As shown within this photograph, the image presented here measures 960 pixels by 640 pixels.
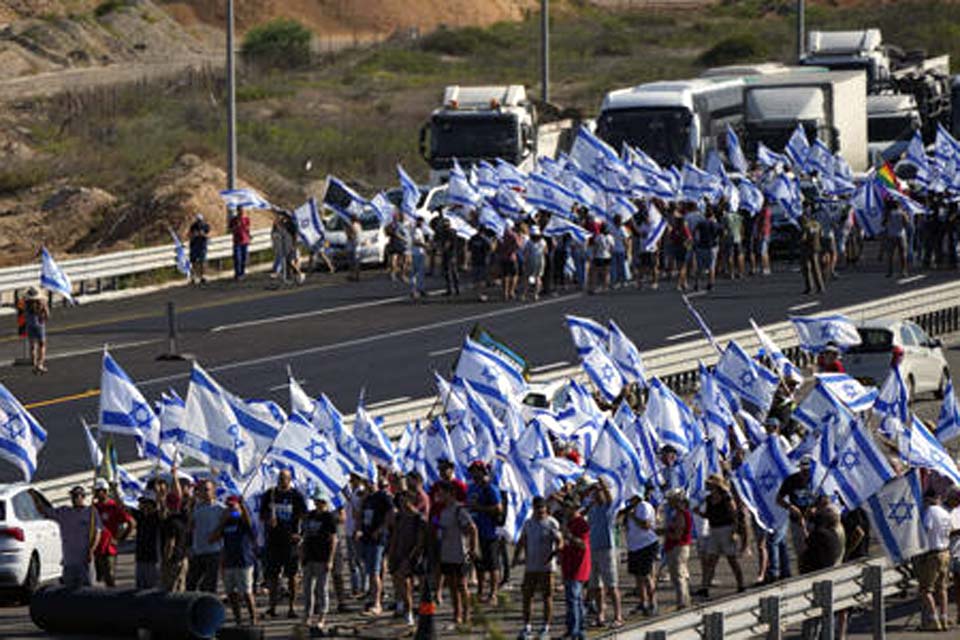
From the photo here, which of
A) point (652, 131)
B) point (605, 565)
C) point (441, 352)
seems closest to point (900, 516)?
point (605, 565)

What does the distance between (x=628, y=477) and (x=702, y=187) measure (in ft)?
75.9

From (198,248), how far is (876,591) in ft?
98.8

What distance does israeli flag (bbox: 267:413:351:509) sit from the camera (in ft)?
76.1

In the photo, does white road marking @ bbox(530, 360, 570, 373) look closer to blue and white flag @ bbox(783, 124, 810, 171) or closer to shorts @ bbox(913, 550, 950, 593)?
blue and white flag @ bbox(783, 124, 810, 171)

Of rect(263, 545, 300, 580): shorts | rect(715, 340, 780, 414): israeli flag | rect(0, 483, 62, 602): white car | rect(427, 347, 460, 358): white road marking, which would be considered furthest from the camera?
rect(427, 347, 460, 358): white road marking

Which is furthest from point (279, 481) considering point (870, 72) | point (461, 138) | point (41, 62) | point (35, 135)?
point (41, 62)

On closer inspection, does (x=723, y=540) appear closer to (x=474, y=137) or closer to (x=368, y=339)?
(x=368, y=339)

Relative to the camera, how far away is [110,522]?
23984 mm

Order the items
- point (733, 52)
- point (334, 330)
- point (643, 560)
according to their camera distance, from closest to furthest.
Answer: point (643, 560) → point (334, 330) → point (733, 52)

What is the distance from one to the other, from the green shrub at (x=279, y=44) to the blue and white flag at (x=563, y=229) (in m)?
59.2

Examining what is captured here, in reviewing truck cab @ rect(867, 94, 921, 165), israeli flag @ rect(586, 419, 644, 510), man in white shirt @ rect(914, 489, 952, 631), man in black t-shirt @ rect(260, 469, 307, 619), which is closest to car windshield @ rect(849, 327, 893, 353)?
israeli flag @ rect(586, 419, 644, 510)

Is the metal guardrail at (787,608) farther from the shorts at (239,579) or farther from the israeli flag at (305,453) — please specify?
the israeli flag at (305,453)

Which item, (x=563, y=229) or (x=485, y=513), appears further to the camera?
(x=563, y=229)

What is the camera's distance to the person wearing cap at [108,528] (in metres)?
23.7
